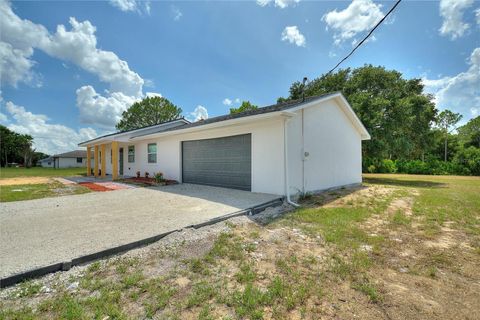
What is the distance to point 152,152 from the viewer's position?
14.1 meters

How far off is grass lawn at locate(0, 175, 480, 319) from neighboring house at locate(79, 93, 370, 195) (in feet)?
12.0

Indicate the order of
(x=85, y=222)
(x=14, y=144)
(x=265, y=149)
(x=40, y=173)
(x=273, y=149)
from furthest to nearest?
1. (x=14, y=144)
2. (x=40, y=173)
3. (x=265, y=149)
4. (x=273, y=149)
5. (x=85, y=222)

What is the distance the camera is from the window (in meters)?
13.9

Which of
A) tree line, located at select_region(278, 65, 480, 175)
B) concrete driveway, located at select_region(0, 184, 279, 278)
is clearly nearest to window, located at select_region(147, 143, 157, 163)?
concrete driveway, located at select_region(0, 184, 279, 278)

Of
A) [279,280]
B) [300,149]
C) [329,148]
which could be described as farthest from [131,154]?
[279,280]

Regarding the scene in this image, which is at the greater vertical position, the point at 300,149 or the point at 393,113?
the point at 393,113

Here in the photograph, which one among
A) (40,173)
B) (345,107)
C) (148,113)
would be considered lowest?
(40,173)

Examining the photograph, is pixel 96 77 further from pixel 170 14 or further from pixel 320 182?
pixel 320 182

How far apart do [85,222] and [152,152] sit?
994 centimetres

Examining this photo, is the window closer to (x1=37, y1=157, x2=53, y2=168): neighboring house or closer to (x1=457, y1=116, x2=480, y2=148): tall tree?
(x1=457, y1=116, x2=480, y2=148): tall tree

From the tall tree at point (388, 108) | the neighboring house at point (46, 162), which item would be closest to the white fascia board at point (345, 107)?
the tall tree at point (388, 108)

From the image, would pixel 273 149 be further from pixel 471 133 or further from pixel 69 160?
Result: pixel 69 160

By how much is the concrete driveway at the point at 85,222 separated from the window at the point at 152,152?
6.74 metres

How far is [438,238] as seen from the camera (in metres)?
4.07
